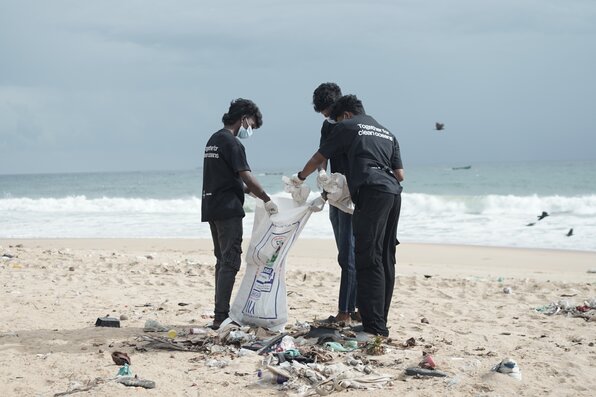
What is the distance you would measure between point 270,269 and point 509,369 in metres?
1.89

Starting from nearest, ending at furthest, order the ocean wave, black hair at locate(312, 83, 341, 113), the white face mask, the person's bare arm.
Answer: the person's bare arm
the white face mask
black hair at locate(312, 83, 341, 113)
the ocean wave

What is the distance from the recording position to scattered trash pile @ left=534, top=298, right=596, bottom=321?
588 cm

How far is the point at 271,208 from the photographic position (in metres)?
5.05

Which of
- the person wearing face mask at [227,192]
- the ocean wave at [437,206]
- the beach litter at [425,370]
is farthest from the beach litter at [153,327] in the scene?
the ocean wave at [437,206]

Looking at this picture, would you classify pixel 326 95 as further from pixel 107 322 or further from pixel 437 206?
pixel 437 206

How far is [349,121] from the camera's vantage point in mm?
4801

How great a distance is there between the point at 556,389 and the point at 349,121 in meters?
2.19

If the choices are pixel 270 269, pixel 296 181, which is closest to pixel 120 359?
pixel 270 269

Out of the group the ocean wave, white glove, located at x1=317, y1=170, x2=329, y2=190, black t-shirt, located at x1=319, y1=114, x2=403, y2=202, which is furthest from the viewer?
the ocean wave

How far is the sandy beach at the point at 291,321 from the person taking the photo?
3.95 meters

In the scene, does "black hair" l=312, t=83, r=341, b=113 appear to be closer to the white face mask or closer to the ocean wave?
the white face mask

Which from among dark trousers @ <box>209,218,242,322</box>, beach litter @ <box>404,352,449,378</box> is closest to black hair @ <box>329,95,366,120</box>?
dark trousers @ <box>209,218,242,322</box>

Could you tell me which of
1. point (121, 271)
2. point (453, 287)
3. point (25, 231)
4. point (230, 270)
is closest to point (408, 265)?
point (453, 287)

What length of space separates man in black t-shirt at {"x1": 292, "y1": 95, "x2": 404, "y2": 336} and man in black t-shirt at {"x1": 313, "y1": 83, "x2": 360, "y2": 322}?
0.48 m
